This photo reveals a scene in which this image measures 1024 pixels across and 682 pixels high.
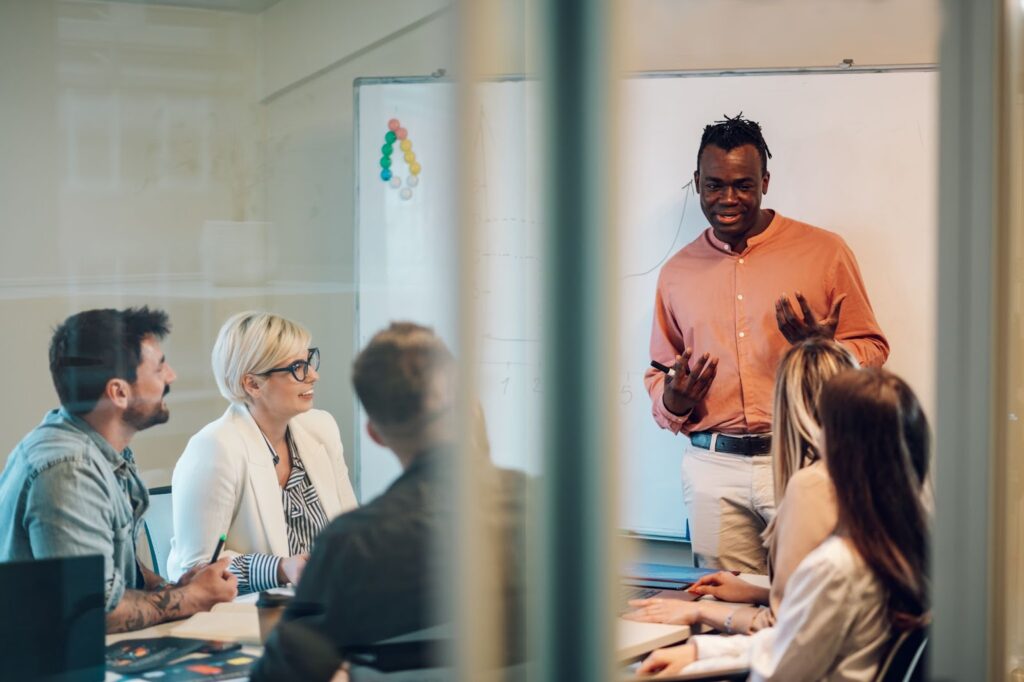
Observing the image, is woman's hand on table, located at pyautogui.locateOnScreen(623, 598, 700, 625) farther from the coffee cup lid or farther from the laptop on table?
the laptop on table

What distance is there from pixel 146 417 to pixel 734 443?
1.18 meters

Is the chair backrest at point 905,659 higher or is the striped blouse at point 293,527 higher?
the striped blouse at point 293,527

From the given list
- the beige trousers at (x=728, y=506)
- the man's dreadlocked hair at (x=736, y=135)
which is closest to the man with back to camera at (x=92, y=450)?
the beige trousers at (x=728, y=506)

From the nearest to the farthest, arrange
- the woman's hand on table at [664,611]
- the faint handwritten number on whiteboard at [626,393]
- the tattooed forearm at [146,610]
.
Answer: the tattooed forearm at [146,610] < the faint handwritten number on whiteboard at [626,393] < the woman's hand on table at [664,611]

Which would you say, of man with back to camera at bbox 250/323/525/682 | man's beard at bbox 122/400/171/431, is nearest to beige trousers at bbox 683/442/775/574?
man with back to camera at bbox 250/323/525/682

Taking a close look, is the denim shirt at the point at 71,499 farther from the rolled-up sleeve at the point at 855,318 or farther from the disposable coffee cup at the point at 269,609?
the rolled-up sleeve at the point at 855,318

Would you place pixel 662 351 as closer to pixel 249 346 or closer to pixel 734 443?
pixel 734 443

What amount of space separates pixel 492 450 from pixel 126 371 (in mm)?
518

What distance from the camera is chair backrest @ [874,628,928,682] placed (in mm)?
1957

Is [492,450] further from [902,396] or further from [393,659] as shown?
[902,396]

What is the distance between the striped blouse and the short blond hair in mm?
108

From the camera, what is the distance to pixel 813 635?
6.20 ft

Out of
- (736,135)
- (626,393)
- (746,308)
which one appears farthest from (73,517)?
(736,135)

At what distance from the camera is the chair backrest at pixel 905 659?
1957 millimetres
